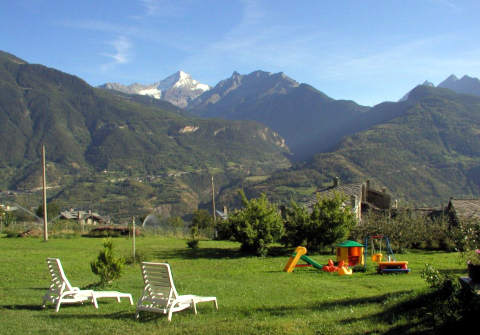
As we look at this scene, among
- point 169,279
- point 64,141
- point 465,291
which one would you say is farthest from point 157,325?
point 64,141

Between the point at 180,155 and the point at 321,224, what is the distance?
5710 inches

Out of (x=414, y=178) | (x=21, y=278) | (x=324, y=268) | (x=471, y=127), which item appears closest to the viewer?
(x=21, y=278)

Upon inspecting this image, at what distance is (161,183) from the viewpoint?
443 ft

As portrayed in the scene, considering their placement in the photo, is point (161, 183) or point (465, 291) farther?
point (161, 183)

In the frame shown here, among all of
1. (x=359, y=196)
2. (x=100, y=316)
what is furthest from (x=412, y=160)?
(x=100, y=316)

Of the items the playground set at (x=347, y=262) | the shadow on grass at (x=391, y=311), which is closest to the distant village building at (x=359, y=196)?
the playground set at (x=347, y=262)

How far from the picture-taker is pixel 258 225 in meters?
22.1

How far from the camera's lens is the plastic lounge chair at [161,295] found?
7465 millimetres

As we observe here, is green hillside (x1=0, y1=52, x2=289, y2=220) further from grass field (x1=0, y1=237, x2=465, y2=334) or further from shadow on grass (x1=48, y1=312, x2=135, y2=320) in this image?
shadow on grass (x1=48, y1=312, x2=135, y2=320)

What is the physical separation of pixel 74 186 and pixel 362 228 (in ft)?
375

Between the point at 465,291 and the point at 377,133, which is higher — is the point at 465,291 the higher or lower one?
the lower one

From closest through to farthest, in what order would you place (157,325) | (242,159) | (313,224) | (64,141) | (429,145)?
(157,325)
(313,224)
(429,145)
(64,141)
(242,159)

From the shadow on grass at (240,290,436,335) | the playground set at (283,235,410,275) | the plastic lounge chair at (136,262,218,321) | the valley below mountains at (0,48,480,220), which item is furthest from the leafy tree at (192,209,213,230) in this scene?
the plastic lounge chair at (136,262,218,321)

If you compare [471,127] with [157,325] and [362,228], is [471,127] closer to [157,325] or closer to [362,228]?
[362,228]
